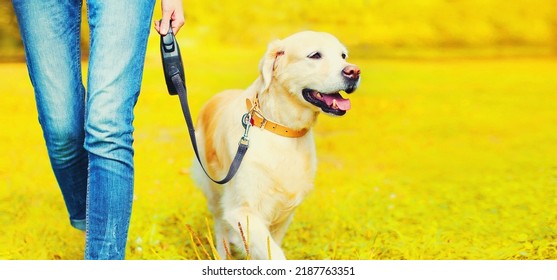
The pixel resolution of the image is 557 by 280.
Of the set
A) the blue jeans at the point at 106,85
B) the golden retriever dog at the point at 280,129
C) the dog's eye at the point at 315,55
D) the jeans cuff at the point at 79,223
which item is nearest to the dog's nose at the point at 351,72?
the golden retriever dog at the point at 280,129

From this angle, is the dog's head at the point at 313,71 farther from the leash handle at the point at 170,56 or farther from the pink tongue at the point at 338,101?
the leash handle at the point at 170,56

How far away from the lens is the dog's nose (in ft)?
8.02

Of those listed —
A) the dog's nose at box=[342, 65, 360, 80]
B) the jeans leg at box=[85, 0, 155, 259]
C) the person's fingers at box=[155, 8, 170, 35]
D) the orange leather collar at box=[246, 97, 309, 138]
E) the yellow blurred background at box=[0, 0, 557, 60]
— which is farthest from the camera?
the yellow blurred background at box=[0, 0, 557, 60]

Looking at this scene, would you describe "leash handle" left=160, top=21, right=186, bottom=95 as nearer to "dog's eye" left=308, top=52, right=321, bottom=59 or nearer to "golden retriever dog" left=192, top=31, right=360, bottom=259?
"golden retriever dog" left=192, top=31, right=360, bottom=259

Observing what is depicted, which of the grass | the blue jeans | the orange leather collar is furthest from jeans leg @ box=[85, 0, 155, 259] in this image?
the orange leather collar

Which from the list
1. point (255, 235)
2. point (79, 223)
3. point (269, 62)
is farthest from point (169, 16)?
point (79, 223)

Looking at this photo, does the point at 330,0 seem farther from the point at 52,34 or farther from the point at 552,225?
the point at 52,34

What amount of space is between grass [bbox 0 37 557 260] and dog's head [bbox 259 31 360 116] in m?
0.62

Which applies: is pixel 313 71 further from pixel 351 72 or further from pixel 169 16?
pixel 169 16

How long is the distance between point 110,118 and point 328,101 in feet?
2.62

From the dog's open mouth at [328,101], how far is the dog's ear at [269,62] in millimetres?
139

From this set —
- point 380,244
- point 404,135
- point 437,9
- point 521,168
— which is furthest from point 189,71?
point 380,244

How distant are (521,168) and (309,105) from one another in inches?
100

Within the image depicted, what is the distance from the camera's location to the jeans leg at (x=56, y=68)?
2.27m
